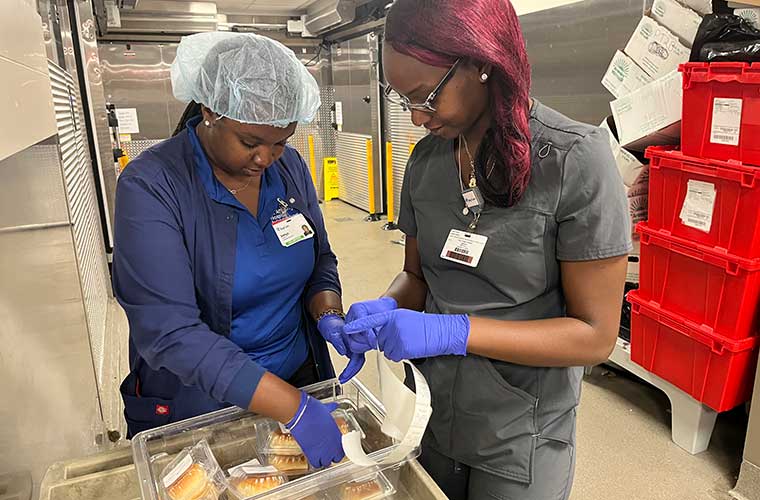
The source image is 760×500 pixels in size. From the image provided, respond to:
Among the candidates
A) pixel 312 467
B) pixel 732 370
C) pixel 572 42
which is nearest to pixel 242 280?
pixel 312 467

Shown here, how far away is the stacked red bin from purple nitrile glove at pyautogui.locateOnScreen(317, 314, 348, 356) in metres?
1.65

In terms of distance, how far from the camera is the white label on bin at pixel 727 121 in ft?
6.77

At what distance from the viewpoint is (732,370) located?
7.30 feet

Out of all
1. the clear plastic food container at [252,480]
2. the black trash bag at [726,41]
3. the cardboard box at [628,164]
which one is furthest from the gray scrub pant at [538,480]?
the cardboard box at [628,164]

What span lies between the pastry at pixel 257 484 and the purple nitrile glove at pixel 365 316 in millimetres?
325

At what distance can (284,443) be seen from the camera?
1.15m

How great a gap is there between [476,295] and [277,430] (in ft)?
1.73

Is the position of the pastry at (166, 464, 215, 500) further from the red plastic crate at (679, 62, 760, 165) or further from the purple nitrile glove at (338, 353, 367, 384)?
the red plastic crate at (679, 62, 760, 165)

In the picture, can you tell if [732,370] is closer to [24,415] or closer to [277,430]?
[277,430]

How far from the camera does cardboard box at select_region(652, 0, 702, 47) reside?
2.60 meters

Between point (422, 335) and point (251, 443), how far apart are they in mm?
446

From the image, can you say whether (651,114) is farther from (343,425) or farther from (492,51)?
(343,425)

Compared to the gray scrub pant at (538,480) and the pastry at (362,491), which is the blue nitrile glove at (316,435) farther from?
the gray scrub pant at (538,480)

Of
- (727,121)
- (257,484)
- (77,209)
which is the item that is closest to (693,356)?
(727,121)
